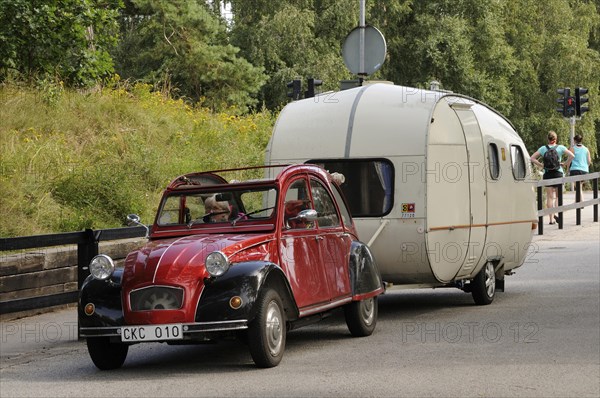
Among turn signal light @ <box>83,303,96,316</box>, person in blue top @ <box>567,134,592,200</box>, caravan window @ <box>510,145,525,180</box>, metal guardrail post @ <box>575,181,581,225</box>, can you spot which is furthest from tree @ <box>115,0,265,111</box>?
turn signal light @ <box>83,303,96,316</box>

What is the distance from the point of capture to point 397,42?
59.0m

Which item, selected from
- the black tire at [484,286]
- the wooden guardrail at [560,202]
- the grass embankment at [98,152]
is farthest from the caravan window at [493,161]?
the wooden guardrail at [560,202]

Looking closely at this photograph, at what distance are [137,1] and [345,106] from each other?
2771 centimetres

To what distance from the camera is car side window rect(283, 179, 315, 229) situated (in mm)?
11703

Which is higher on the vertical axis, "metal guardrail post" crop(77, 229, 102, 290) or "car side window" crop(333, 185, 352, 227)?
"car side window" crop(333, 185, 352, 227)

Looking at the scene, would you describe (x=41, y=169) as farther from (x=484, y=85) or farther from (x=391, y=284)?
(x=484, y=85)

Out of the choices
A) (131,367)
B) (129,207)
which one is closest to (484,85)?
(129,207)

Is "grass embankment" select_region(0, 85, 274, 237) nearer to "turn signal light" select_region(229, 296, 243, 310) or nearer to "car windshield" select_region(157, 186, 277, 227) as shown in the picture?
"car windshield" select_region(157, 186, 277, 227)

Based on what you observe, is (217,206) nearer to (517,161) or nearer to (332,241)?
(332,241)

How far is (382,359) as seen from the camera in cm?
1098

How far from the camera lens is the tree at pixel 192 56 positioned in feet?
139

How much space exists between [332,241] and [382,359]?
1678 mm

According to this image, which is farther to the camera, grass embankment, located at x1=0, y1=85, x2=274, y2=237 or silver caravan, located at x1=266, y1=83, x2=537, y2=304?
grass embankment, located at x1=0, y1=85, x2=274, y2=237

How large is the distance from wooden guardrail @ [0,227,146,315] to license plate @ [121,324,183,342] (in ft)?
8.42
